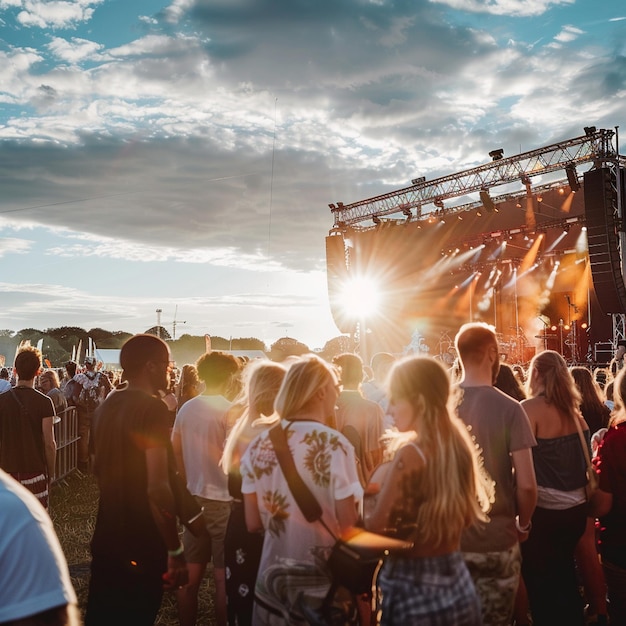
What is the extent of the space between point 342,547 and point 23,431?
11.5ft

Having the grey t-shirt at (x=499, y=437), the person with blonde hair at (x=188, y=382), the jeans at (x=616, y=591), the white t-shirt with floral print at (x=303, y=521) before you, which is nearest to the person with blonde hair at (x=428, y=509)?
the white t-shirt with floral print at (x=303, y=521)

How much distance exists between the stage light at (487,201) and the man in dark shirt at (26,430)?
14914 millimetres

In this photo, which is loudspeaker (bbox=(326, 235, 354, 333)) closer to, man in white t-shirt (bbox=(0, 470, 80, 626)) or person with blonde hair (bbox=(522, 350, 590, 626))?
person with blonde hair (bbox=(522, 350, 590, 626))

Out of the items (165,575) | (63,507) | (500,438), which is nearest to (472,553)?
(500,438)

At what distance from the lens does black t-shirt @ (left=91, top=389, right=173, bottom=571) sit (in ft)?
9.38

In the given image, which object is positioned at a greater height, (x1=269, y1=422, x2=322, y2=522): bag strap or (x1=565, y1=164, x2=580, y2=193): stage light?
(x1=565, y1=164, x2=580, y2=193): stage light

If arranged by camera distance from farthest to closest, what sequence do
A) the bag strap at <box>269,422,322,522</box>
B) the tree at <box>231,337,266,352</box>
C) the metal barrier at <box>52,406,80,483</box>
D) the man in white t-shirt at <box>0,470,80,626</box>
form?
the tree at <box>231,337,266,352</box>
the metal barrier at <box>52,406,80,483</box>
the bag strap at <box>269,422,322,522</box>
the man in white t-shirt at <box>0,470,80,626</box>

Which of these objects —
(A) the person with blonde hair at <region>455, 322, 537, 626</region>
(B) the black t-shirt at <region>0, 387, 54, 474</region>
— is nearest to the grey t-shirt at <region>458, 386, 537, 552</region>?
(A) the person with blonde hair at <region>455, 322, 537, 626</region>

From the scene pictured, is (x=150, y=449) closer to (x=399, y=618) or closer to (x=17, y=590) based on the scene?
(x=399, y=618)

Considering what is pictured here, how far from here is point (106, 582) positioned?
2.85 m

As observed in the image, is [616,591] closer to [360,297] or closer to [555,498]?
[555,498]

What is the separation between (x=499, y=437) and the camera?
3.10 metres

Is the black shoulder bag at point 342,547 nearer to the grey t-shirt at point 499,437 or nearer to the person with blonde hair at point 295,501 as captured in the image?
the person with blonde hair at point 295,501

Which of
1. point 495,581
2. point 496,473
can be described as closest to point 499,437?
point 496,473
